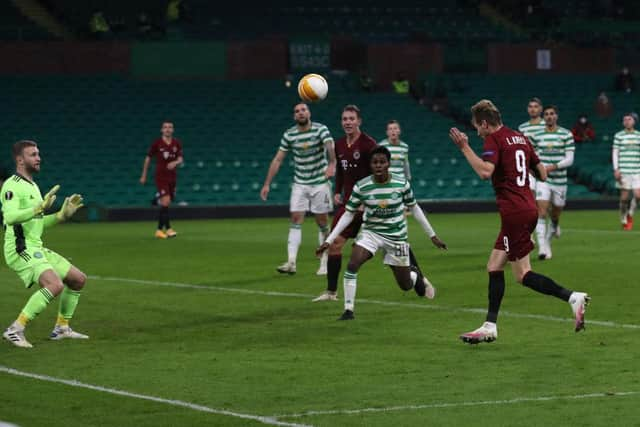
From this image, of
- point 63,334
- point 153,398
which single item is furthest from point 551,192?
point 153,398

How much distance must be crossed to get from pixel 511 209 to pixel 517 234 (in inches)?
9.0

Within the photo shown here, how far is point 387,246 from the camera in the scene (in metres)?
13.4

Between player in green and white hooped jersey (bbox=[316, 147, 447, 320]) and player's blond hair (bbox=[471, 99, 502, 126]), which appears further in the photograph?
player in green and white hooped jersey (bbox=[316, 147, 447, 320])

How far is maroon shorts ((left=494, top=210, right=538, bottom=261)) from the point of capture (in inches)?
454

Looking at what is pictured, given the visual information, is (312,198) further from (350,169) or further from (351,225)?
(351,225)

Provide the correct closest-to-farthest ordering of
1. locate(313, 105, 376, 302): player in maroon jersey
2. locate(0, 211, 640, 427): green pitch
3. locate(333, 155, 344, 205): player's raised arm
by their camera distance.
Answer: locate(0, 211, 640, 427): green pitch, locate(313, 105, 376, 302): player in maroon jersey, locate(333, 155, 344, 205): player's raised arm

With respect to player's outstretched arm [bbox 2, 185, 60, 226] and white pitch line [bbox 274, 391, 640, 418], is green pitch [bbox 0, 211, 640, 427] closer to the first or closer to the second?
white pitch line [bbox 274, 391, 640, 418]

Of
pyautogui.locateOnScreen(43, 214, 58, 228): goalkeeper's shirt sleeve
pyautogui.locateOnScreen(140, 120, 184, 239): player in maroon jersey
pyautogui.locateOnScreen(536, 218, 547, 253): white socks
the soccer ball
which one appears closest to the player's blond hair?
pyautogui.locateOnScreen(43, 214, 58, 228): goalkeeper's shirt sleeve

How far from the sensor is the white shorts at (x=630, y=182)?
27172 millimetres

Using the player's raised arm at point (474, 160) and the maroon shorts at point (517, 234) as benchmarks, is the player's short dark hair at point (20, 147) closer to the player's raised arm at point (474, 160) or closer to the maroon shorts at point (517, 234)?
the player's raised arm at point (474, 160)

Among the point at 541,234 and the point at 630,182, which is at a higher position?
the point at 541,234

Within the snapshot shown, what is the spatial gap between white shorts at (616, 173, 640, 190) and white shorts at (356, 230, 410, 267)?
48.2ft

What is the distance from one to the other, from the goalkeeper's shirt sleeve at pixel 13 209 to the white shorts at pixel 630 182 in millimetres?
17967

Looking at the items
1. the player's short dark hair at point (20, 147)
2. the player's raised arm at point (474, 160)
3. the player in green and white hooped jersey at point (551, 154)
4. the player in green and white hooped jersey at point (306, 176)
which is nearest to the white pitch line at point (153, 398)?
the player's short dark hair at point (20, 147)
